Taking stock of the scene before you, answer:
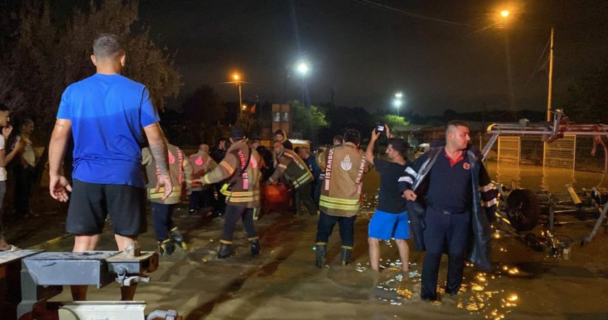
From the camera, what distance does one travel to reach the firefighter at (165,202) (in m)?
7.91

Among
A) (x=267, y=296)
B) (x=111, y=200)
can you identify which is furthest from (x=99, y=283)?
(x=267, y=296)

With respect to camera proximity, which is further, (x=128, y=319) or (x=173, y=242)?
(x=173, y=242)

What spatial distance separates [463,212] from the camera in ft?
18.9

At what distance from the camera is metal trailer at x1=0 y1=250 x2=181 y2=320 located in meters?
3.11

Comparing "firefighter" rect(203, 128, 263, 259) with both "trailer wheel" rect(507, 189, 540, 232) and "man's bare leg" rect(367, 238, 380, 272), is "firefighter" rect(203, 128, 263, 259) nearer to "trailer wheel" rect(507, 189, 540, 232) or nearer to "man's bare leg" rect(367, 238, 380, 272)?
"man's bare leg" rect(367, 238, 380, 272)

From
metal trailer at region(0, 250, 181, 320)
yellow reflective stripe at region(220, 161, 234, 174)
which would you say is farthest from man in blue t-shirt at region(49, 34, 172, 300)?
yellow reflective stripe at region(220, 161, 234, 174)

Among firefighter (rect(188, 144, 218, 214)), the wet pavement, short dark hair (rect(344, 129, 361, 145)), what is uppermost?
short dark hair (rect(344, 129, 361, 145))

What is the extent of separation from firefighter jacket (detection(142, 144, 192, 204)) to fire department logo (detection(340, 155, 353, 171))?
2594 mm

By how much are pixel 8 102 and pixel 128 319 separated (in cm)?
1100

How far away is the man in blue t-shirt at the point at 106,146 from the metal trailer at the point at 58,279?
521 mm

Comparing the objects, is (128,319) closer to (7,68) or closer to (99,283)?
(99,283)

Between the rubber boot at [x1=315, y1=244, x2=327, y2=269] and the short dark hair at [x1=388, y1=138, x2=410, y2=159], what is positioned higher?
the short dark hair at [x1=388, y1=138, x2=410, y2=159]

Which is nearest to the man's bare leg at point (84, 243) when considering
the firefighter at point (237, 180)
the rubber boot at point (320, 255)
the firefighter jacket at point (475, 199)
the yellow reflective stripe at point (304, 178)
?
the firefighter jacket at point (475, 199)

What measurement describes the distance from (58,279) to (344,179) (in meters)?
4.47
